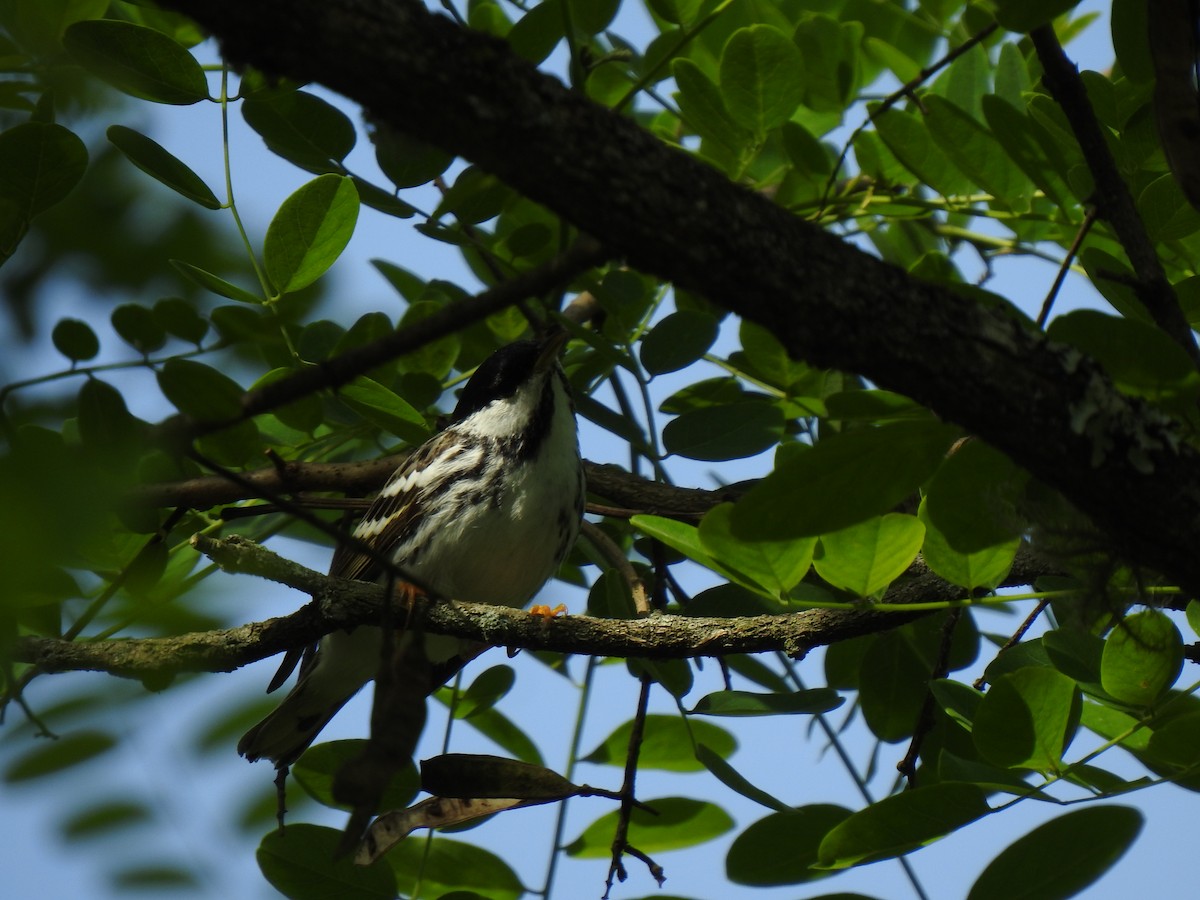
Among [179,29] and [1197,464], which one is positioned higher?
[179,29]

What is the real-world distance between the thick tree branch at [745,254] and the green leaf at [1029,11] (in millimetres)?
654

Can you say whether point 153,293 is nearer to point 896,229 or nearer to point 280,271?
point 280,271

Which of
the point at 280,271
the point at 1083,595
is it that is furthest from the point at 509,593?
the point at 1083,595

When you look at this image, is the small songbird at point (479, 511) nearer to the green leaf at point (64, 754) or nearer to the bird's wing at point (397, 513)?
the bird's wing at point (397, 513)

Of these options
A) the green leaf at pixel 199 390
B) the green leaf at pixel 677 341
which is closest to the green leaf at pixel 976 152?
the green leaf at pixel 677 341

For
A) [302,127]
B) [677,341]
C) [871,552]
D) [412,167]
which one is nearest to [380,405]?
[412,167]

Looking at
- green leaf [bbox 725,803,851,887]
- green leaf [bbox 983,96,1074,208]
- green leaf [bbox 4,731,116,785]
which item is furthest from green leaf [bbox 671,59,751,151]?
green leaf [bbox 4,731,116,785]

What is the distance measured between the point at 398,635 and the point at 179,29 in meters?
2.17

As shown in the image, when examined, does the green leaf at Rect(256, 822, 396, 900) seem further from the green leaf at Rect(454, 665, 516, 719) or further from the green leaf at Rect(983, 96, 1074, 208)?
the green leaf at Rect(983, 96, 1074, 208)

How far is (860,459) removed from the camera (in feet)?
6.88

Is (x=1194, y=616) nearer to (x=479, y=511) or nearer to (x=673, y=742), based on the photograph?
(x=673, y=742)

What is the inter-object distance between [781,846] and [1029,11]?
1.91 meters

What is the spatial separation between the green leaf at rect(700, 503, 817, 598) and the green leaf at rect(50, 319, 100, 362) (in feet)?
4.20

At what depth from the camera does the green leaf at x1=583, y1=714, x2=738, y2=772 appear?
393 cm
